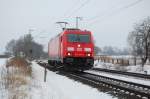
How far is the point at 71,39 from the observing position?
2517 cm

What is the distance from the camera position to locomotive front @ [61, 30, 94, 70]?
24502mm

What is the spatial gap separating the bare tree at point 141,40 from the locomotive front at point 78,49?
20.2 meters

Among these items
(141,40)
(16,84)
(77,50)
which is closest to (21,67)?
(77,50)

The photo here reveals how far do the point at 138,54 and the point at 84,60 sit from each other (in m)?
23.6

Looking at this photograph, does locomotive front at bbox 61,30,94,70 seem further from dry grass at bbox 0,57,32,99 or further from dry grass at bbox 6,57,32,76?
dry grass at bbox 0,57,32,99

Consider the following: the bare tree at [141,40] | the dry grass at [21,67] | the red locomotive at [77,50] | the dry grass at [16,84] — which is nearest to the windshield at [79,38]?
the red locomotive at [77,50]

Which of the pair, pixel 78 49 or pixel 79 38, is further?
pixel 79 38

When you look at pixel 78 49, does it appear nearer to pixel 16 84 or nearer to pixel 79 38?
pixel 79 38

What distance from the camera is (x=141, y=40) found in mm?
46688

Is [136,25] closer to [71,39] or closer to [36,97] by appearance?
[71,39]

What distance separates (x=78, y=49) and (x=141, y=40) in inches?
938

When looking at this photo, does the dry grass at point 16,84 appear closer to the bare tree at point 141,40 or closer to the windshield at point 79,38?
the windshield at point 79,38

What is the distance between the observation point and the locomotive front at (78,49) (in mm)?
24502

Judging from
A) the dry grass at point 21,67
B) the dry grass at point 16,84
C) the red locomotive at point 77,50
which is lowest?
the dry grass at point 16,84
